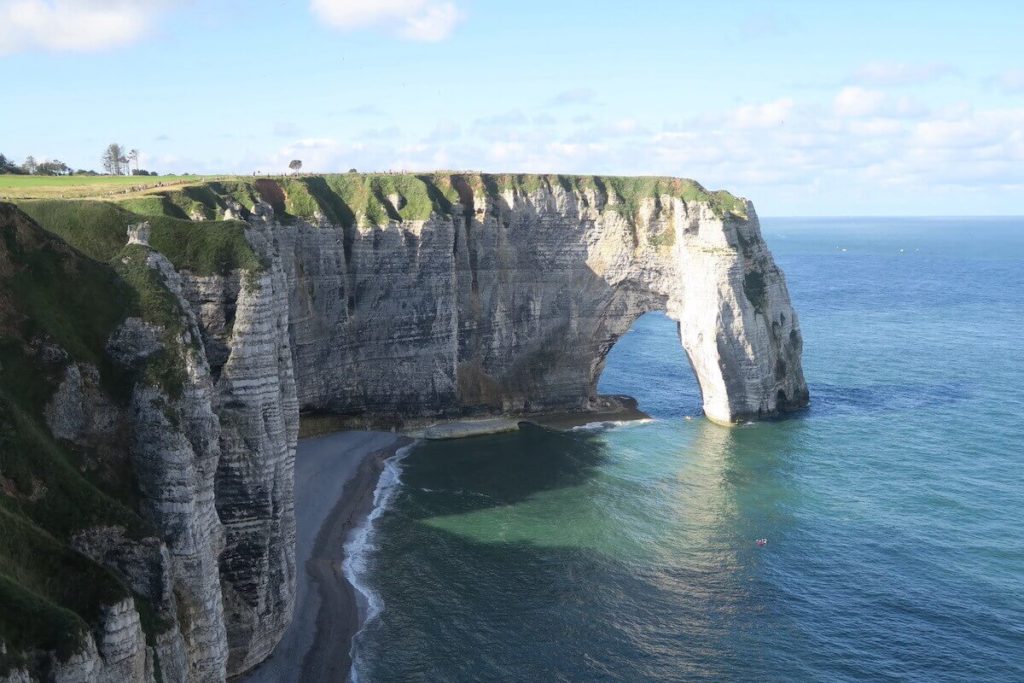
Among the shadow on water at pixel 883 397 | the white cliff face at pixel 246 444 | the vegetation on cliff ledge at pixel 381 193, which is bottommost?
the shadow on water at pixel 883 397

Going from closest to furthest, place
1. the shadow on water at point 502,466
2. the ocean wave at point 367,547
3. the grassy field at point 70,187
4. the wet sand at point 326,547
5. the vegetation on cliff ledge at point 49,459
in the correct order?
the vegetation on cliff ledge at point 49,459
the wet sand at point 326,547
the ocean wave at point 367,547
the grassy field at point 70,187
the shadow on water at point 502,466

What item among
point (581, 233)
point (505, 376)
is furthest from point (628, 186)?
point (505, 376)

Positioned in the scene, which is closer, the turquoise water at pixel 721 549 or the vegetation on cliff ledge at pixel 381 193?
the turquoise water at pixel 721 549

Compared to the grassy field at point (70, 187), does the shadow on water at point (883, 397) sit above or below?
below

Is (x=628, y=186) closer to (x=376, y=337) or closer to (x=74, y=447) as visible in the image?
(x=376, y=337)

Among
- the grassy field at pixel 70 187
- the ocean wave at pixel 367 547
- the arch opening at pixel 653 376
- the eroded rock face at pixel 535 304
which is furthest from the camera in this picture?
the arch opening at pixel 653 376

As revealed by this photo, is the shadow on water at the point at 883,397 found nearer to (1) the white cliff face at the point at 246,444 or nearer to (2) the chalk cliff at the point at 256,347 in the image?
(2) the chalk cliff at the point at 256,347

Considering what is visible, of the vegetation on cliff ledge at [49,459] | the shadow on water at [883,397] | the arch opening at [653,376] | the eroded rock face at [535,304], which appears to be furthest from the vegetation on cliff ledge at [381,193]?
the vegetation on cliff ledge at [49,459]
